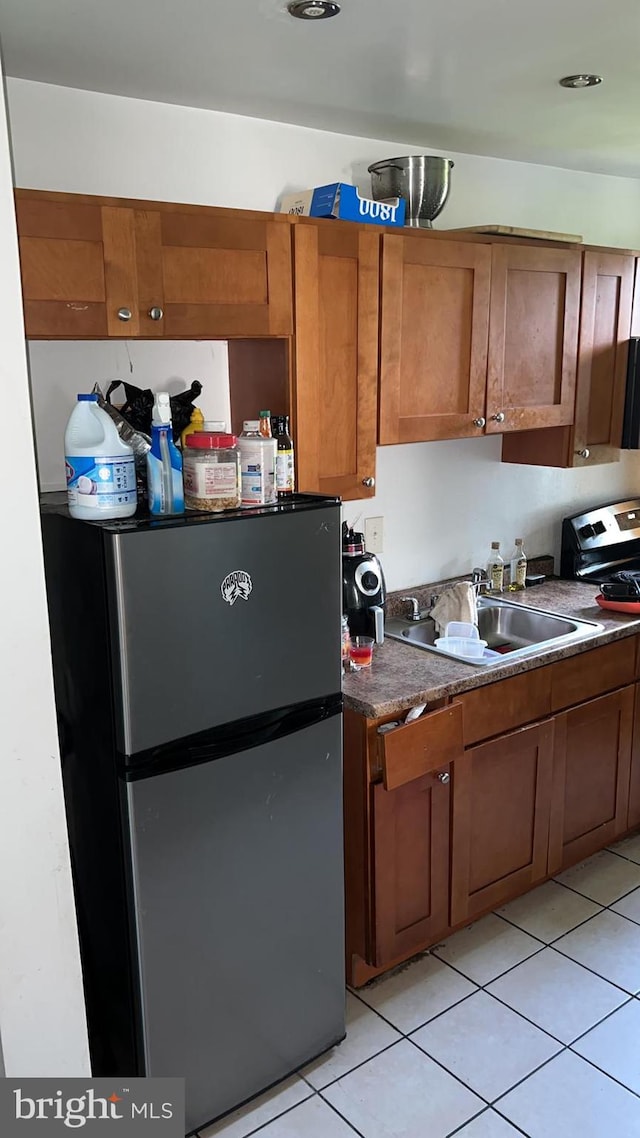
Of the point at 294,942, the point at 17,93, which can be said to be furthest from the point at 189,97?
the point at 294,942

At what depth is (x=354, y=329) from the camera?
2.33 m

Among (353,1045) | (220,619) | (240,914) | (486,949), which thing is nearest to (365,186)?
(220,619)

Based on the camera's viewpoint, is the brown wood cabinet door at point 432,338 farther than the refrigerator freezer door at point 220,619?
Yes

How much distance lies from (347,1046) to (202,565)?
134cm

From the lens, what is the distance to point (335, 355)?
2305mm

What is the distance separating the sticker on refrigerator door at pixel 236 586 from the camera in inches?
69.9

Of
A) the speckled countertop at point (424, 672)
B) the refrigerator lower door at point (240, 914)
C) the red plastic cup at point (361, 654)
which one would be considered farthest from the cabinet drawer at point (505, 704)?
the refrigerator lower door at point (240, 914)

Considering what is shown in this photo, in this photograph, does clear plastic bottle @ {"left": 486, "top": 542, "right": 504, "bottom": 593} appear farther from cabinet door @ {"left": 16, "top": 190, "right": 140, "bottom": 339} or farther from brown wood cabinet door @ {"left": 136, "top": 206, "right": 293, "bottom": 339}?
cabinet door @ {"left": 16, "top": 190, "right": 140, "bottom": 339}

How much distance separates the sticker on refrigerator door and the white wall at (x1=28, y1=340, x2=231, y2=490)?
Answer: 66cm

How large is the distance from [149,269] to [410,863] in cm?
164

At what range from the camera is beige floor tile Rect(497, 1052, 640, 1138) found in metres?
1.95

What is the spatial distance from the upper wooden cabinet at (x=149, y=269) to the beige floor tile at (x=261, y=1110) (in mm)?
1793

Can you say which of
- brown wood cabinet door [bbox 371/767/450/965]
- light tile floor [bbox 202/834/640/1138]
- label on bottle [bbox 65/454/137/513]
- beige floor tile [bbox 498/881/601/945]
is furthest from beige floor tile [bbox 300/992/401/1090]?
label on bottle [bbox 65/454/137/513]

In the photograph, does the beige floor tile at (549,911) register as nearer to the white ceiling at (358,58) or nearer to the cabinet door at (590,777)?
the cabinet door at (590,777)
